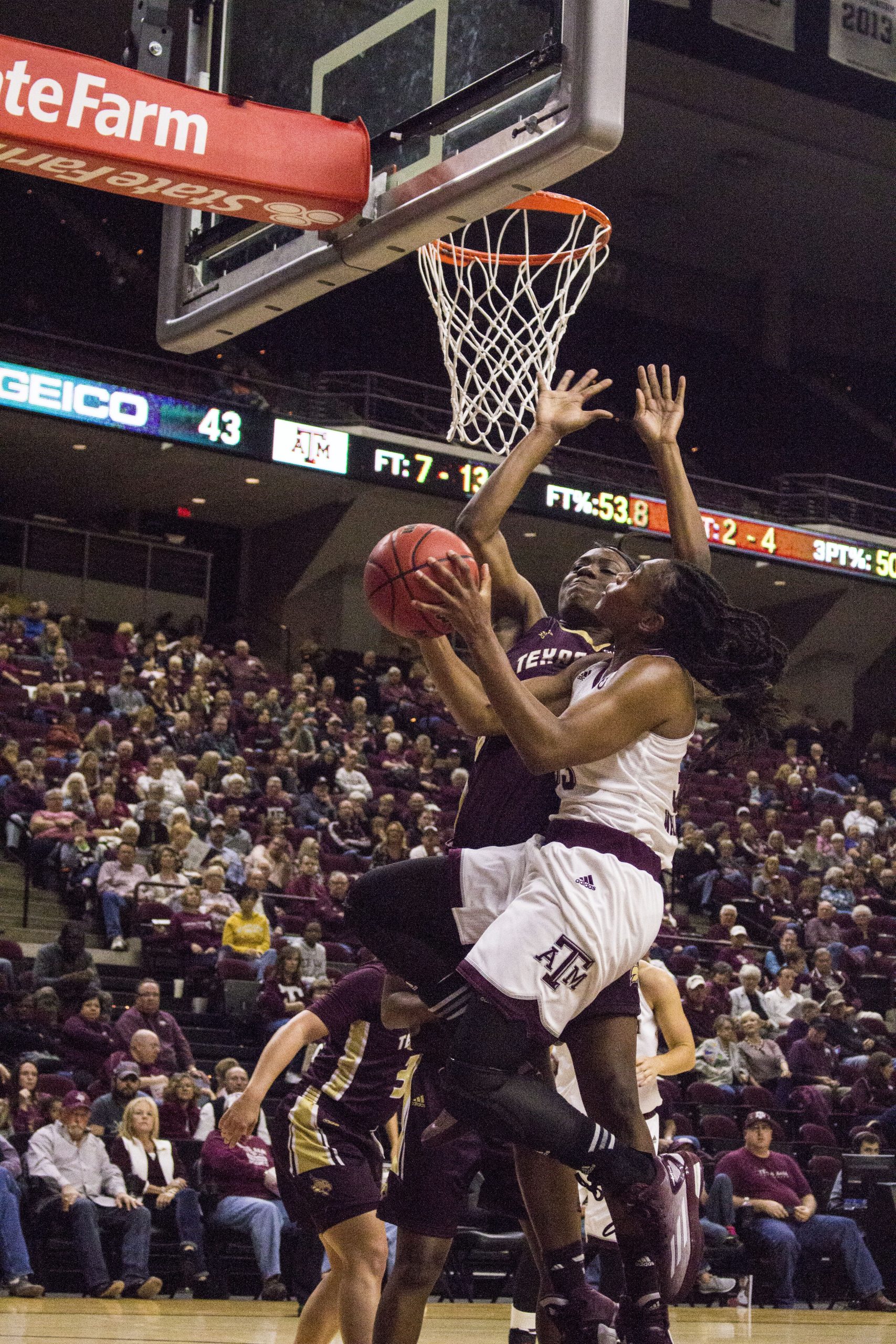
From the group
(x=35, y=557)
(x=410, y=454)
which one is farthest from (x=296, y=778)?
(x=35, y=557)

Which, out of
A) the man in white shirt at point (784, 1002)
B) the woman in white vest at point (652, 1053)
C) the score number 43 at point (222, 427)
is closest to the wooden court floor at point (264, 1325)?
the woman in white vest at point (652, 1053)

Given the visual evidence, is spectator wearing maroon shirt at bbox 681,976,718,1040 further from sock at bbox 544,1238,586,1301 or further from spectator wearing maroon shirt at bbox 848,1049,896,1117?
Answer: sock at bbox 544,1238,586,1301

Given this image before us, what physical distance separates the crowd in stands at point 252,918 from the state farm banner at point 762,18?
8.84 m

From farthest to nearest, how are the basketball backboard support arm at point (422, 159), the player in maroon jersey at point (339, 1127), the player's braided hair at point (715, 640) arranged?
the player in maroon jersey at point (339, 1127)
the basketball backboard support arm at point (422, 159)
the player's braided hair at point (715, 640)

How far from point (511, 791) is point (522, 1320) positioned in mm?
2363

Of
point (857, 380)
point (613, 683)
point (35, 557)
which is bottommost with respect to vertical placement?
point (613, 683)

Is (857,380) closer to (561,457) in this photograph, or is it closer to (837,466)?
(837,466)

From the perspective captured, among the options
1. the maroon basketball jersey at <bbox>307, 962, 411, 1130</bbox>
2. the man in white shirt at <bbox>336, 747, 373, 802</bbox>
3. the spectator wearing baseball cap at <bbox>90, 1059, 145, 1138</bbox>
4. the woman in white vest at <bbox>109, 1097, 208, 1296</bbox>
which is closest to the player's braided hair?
the maroon basketball jersey at <bbox>307, 962, 411, 1130</bbox>

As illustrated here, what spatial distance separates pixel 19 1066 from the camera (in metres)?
9.80

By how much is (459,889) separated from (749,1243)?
25.4 ft

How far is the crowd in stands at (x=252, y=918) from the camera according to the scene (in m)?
9.51

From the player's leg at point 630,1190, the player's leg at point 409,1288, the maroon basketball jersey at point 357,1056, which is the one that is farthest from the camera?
the maroon basketball jersey at point 357,1056

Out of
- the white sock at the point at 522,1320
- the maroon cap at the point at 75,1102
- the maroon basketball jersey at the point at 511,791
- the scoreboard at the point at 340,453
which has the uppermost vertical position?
the scoreboard at the point at 340,453

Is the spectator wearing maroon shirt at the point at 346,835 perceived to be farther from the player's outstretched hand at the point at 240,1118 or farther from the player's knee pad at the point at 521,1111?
the player's knee pad at the point at 521,1111
